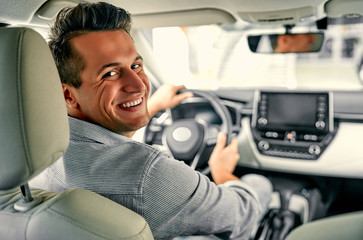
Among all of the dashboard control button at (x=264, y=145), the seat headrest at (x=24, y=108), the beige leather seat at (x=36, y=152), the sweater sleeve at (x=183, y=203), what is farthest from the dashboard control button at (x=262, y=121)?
the seat headrest at (x=24, y=108)

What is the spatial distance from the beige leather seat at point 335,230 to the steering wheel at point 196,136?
67 centimetres

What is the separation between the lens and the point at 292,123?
219cm

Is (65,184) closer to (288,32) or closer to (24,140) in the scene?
(24,140)

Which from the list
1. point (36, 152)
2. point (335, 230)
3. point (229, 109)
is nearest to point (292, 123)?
point (229, 109)

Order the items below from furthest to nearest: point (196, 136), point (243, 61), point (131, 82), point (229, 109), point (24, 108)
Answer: point (243, 61)
point (229, 109)
point (196, 136)
point (131, 82)
point (24, 108)

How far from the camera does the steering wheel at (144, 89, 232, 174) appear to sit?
6.72ft

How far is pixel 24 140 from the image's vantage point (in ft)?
2.49

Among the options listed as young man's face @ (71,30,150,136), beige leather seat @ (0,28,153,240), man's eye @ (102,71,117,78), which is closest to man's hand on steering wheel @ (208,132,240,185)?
young man's face @ (71,30,150,136)

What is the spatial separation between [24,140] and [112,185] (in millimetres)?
343

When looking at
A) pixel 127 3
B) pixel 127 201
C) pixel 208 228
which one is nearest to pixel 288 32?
pixel 127 3

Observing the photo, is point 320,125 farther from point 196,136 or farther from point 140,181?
point 140,181

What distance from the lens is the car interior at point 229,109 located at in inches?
31.0

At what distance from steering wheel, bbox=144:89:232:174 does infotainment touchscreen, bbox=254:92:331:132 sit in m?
0.23

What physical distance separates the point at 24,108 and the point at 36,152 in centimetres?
10
